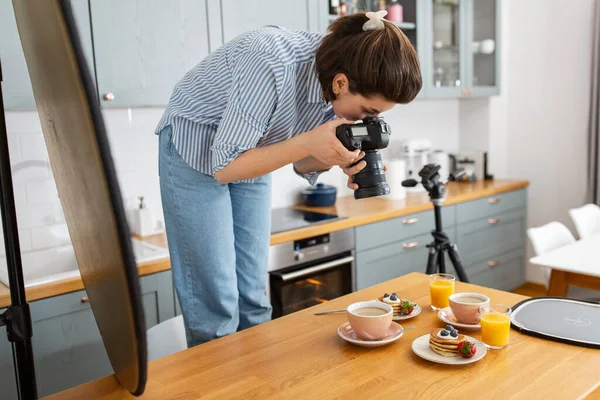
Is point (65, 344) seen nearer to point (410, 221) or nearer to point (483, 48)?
point (410, 221)

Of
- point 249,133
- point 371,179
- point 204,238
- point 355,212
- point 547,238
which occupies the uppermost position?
point 249,133

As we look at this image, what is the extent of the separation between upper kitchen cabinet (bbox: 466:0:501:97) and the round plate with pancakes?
3.13 meters

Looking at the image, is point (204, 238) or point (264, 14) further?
point (264, 14)

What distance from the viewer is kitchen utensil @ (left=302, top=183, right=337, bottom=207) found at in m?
3.33

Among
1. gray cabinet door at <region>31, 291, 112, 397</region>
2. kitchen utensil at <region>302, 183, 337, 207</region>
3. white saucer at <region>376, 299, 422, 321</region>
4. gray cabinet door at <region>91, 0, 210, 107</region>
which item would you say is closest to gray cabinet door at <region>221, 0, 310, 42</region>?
gray cabinet door at <region>91, 0, 210, 107</region>

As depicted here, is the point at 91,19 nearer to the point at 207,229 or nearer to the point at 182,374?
the point at 207,229

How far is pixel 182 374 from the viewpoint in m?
1.15

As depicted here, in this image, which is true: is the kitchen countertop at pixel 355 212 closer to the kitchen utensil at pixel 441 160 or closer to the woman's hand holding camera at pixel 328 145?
the kitchen utensil at pixel 441 160

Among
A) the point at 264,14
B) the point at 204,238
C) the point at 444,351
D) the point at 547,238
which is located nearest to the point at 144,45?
the point at 264,14

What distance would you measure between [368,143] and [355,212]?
1.87m

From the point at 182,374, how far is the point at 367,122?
64 centimetres

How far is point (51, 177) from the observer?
2537 millimetres

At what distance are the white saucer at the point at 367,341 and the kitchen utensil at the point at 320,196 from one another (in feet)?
6.52

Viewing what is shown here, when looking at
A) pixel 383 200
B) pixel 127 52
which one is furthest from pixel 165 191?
pixel 383 200
